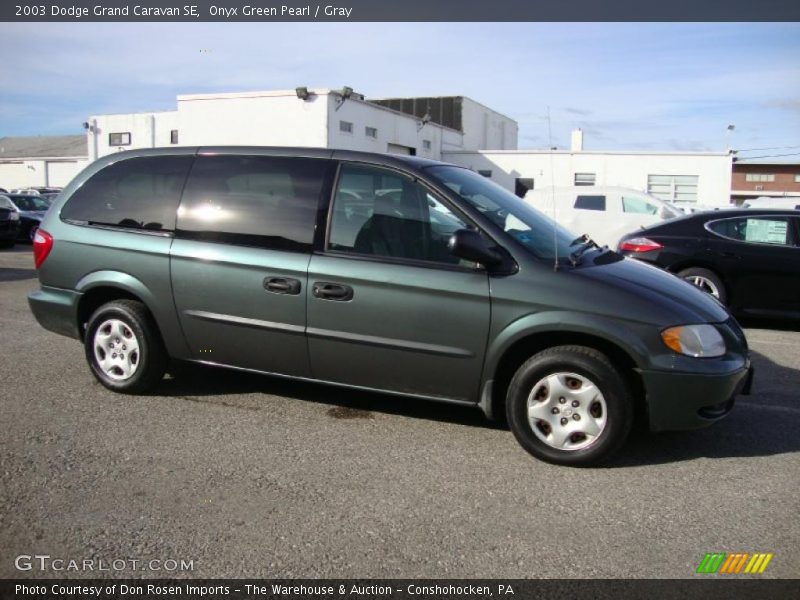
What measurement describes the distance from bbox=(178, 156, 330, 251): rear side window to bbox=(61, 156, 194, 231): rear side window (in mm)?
142

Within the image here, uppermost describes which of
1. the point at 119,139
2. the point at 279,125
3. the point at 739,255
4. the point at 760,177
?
the point at 760,177

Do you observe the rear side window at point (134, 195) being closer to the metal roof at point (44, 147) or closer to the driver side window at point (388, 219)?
the driver side window at point (388, 219)

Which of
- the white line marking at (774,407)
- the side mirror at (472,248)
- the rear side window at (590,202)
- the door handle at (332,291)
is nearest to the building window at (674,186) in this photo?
the rear side window at (590,202)

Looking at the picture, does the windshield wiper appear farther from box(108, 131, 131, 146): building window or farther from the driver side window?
box(108, 131, 131, 146): building window

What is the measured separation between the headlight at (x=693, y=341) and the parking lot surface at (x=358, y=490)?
696 mm

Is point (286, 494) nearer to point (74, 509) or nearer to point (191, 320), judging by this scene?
point (74, 509)

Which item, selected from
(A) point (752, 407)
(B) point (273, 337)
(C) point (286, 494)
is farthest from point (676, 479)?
(B) point (273, 337)

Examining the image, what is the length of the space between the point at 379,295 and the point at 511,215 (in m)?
1.07

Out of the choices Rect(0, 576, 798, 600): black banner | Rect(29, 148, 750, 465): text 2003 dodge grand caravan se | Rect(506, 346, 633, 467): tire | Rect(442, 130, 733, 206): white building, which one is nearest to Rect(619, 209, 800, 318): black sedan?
Rect(29, 148, 750, 465): text 2003 dodge grand caravan se

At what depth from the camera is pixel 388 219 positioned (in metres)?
4.29

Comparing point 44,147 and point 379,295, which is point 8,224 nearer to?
point 379,295

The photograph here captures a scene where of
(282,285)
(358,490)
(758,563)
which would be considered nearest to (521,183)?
(282,285)

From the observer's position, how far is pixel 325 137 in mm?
27516

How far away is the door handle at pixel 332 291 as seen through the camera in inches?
166
